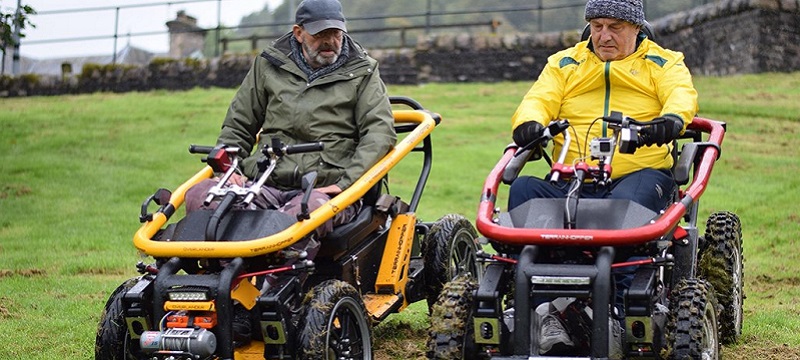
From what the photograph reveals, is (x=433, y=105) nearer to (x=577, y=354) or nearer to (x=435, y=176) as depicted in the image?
(x=435, y=176)

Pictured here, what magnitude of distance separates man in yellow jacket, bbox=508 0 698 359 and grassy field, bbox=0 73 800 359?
127 centimetres

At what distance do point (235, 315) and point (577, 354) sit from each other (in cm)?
157

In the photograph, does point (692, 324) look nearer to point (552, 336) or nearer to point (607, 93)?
point (552, 336)

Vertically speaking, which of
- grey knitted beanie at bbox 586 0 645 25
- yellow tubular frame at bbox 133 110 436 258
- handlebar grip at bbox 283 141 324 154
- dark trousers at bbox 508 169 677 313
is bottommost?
yellow tubular frame at bbox 133 110 436 258

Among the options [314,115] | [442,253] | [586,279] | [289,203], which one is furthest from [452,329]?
[442,253]

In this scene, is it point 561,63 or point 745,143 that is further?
point 745,143

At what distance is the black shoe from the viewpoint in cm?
559

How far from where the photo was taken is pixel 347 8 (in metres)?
31.5

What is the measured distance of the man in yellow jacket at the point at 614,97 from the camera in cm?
571

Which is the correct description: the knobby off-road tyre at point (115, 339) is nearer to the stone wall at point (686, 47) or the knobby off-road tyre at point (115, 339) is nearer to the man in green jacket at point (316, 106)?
the man in green jacket at point (316, 106)

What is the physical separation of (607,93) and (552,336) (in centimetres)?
145

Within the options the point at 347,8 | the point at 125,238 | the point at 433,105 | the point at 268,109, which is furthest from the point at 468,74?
the point at 268,109

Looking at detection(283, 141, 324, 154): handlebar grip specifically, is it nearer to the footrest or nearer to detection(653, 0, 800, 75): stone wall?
the footrest

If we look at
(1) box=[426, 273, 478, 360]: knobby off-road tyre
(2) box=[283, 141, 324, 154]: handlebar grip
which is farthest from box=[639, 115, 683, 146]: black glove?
(2) box=[283, 141, 324, 154]: handlebar grip
